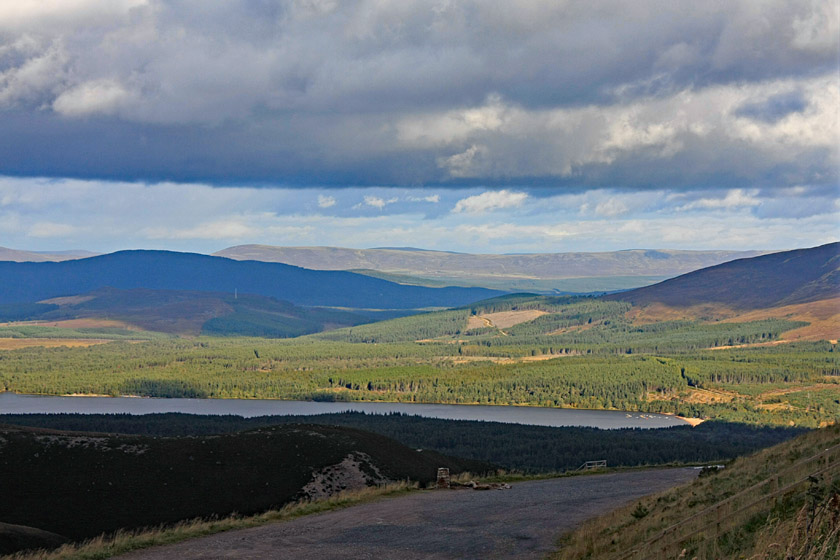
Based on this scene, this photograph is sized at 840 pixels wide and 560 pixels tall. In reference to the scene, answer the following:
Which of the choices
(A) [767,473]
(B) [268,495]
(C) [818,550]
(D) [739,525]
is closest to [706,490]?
(A) [767,473]

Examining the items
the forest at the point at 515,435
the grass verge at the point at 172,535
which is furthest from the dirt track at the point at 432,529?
the forest at the point at 515,435

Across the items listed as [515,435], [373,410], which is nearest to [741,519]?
[515,435]

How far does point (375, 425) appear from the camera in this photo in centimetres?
14175

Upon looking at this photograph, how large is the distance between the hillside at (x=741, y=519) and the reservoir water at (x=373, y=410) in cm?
11948

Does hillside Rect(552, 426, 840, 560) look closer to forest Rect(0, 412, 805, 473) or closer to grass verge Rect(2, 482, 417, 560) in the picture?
grass verge Rect(2, 482, 417, 560)

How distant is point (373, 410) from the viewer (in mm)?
185625

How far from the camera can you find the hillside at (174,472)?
2018 inches

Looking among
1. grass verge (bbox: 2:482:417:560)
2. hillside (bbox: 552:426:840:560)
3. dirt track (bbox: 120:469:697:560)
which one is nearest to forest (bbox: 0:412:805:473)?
grass verge (bbox: 2:482:417:560)

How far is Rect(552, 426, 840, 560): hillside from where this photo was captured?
1953 cm

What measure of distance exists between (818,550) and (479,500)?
24.8 metres

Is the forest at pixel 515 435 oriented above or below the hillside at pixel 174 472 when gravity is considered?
below

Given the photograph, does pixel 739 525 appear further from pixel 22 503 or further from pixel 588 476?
pixel 22 503

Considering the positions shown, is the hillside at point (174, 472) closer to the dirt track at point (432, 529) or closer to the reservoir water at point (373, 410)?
the dirt track at point (432, 529)

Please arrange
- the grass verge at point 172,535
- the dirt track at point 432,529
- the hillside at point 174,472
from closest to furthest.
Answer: the dirt track at point 432,529 < the grass verge at point 172,535 < the hillside at point 174,472
